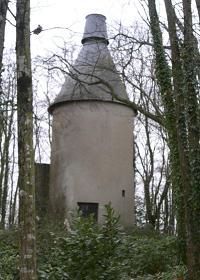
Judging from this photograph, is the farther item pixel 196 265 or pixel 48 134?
pixel 48 134

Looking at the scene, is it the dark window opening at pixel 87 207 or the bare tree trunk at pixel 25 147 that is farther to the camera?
the dark window opening at pixel 87 207

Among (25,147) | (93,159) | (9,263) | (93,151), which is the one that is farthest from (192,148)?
(93,151)

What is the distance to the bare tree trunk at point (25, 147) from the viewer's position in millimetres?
7180

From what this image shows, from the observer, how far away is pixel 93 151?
23.3 m

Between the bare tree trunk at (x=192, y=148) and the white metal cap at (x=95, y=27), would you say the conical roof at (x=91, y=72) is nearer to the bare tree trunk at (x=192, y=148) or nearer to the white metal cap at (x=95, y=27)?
the white metal cap at (x=95, y=27)

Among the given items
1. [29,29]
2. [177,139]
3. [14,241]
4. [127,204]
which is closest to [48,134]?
[127,204]

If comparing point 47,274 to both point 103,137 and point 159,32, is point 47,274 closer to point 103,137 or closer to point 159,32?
point 159,32

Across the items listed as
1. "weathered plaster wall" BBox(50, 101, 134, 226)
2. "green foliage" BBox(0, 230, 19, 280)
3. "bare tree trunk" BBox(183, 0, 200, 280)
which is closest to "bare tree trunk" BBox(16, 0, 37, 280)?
"green foliage" BBox(0, 230, 19, 280)

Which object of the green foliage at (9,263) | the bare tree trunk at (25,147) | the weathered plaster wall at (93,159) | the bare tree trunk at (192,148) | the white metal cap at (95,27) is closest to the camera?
the bare tree trunk at (25,147)

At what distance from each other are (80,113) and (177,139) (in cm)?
1131

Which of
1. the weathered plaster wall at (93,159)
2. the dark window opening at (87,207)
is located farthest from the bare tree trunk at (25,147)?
the dark window opening at (87,207)

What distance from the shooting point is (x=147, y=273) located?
12.0 m

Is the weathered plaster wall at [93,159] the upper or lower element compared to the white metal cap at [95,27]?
lower

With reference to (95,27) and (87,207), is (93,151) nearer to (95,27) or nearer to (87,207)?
(87,207)
